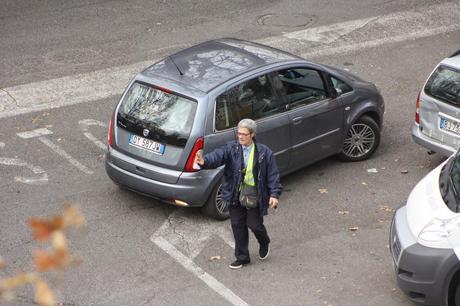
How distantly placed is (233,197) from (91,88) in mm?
5752

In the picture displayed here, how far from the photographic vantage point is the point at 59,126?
38.3ft

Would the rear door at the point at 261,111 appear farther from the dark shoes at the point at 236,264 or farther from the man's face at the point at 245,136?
the dark shoes at the point at 236,264

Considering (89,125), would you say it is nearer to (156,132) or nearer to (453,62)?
(156,132)

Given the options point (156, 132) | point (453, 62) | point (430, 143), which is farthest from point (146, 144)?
point (453, 62)

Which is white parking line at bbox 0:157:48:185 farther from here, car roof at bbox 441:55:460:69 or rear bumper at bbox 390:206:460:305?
car roof at bbox 441:55:460:69

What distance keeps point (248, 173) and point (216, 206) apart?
1305mm

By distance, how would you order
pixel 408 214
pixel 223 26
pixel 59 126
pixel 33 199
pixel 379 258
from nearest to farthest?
pixel 408 214, pixel 379 258, pixel 33 199, pixel 59 126, pixel 223 26

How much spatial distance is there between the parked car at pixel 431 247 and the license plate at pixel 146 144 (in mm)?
2708

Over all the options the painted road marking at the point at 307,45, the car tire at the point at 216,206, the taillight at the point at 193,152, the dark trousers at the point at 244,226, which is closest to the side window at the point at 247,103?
the taillight at the point at 193,152

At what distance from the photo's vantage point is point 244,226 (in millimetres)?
8109

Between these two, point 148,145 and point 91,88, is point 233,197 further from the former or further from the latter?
point 91,88

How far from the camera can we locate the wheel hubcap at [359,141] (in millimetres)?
10719

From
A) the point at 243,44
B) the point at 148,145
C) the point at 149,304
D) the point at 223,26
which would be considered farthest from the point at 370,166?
the point at 223,26

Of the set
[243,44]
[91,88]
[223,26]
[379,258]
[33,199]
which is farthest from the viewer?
[223,26]
